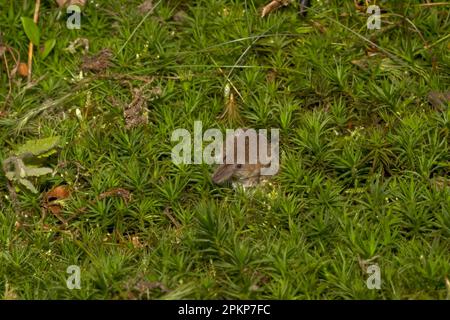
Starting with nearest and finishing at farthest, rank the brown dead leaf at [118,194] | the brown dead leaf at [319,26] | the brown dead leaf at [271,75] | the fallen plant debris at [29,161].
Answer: the brown dead leaf at [118,194], the fallen plant debris at [29,161], the brown dead leaf at [271,75], the brown dead leaf at [319,26]

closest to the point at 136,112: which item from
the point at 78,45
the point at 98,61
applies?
the point at 98,61

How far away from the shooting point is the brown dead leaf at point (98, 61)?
6.45m

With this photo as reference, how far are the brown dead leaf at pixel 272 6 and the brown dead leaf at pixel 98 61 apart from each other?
1.13 m

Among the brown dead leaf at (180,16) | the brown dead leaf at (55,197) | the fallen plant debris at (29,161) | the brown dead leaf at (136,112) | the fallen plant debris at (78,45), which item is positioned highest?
the brown dead leaf at (180,16)

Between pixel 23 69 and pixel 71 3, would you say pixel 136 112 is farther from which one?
pixel 71 3

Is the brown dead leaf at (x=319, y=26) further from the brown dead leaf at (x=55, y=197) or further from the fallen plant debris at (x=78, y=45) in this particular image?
the brown dead leaf at (x=55, y=197)

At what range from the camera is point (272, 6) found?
6699mm

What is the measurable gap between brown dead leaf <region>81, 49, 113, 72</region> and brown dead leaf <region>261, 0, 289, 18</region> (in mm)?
1135

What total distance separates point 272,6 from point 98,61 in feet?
4.30

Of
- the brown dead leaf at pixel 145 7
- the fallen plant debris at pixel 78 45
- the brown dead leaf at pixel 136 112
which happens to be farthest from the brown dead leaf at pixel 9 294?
the brown dead leaf at pixel 145 7

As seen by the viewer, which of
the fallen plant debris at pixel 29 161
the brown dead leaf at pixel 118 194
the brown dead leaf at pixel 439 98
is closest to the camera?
the brown dead leaf at pixel 118 194
